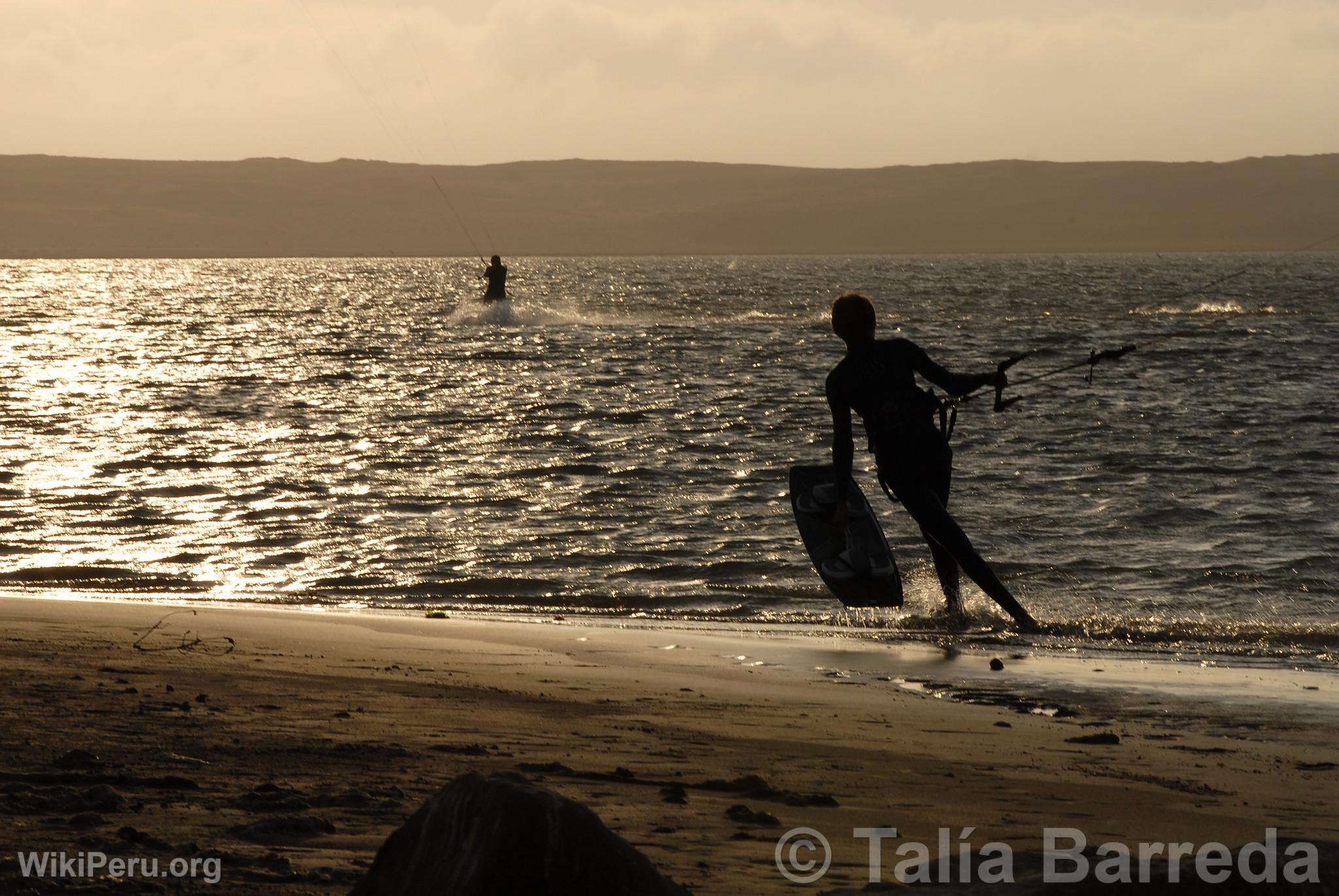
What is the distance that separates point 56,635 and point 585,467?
29.3 feet

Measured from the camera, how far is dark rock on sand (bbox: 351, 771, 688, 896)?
10.4 feet

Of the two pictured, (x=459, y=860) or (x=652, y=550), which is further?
(x=652, y=550)

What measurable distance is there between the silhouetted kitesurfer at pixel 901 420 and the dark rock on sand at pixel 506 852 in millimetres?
4812

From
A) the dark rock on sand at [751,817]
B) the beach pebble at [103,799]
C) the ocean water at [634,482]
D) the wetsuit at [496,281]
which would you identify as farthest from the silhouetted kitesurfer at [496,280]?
the dark rock on sand at [751,817]

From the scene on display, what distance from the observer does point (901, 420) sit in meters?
7.98

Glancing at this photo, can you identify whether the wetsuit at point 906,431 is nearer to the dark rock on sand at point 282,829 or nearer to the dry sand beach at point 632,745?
the dry sand beach at point 632,745

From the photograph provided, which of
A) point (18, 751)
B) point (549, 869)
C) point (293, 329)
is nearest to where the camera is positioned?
point (549, 869)

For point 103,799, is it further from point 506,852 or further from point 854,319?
point 854,319

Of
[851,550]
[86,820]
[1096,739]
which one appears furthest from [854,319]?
[86,820]

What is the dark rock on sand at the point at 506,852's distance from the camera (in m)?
3.17

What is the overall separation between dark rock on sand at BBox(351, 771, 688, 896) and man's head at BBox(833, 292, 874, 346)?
4881 mm

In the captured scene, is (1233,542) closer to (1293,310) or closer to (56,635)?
(56,635)

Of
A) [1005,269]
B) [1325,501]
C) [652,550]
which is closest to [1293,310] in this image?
[1325,501]

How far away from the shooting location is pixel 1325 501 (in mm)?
13102
